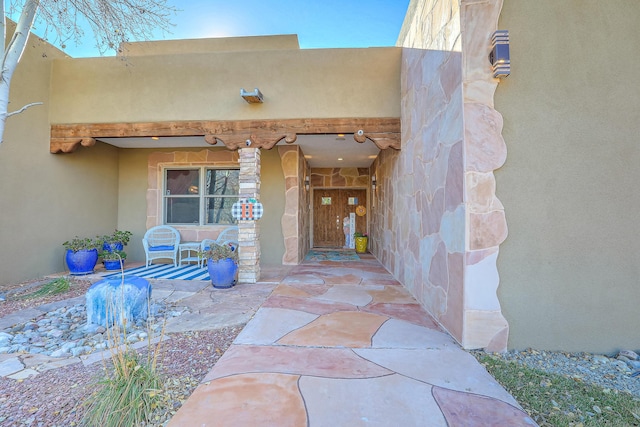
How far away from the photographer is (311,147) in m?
6.64

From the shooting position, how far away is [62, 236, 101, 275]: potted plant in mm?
5227

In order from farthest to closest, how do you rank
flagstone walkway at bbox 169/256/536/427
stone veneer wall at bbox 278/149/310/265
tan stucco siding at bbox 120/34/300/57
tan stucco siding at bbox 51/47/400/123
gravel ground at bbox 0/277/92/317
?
tan stucco siding at bbox 120/34/300/57 < stone veneer wall at bbox 278/149/310/265 < tan stucco siding at bbox 51/47/400/123 < gravel ground at bbox 0/277/92/317 < flagstone walkway at bbox 169/256/536/427

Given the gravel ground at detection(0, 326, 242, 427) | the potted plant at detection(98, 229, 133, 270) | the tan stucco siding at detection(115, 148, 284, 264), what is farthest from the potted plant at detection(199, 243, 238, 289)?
the potted plant at detection(98, 229, 133, 270)

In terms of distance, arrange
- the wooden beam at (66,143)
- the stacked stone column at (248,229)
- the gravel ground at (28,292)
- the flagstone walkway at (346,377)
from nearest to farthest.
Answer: the flagstone walkway at (346,377) → the gravel ground at (28,292) → the stacked stone column at (248,229) → the wooden beam at (66,143)

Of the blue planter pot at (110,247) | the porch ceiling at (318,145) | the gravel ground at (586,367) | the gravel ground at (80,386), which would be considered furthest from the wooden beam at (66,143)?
the gravel ground at (586,367)

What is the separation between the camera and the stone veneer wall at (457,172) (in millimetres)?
2541

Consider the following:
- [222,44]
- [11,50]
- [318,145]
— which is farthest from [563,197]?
[222,44]

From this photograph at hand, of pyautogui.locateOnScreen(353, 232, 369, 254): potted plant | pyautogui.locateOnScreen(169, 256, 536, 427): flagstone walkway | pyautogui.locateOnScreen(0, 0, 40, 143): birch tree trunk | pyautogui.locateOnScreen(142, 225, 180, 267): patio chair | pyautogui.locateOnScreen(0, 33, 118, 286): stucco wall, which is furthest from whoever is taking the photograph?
pyautogui.locateOnScreen(353, 232, 369, 254): potted plant

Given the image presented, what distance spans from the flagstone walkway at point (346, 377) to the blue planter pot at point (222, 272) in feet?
4.30

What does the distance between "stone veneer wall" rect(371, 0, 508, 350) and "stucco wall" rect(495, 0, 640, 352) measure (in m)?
0.14

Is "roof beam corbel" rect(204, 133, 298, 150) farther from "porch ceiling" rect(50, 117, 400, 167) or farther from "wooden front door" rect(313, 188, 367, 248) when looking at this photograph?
"wooden front door" rect(313, 188, 367, 248)

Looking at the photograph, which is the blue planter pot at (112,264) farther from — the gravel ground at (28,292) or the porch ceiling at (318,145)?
the porch ceiling at (318,145)

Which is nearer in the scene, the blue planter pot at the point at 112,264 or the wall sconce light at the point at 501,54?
the wall sconce light at the point at 501,54

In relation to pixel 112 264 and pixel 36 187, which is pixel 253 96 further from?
pixel 112 264
